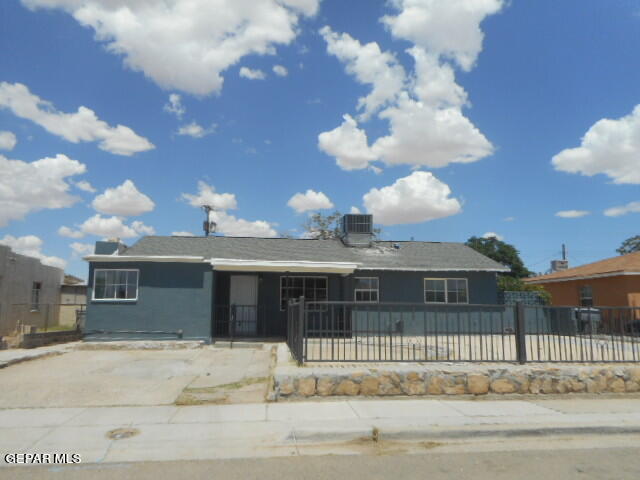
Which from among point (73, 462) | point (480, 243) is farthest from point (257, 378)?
point (480, 243)

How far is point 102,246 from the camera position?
14.4 metres

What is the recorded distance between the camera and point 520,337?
26.5 feet

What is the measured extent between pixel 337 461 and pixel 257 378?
416cm

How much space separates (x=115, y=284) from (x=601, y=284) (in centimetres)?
1918

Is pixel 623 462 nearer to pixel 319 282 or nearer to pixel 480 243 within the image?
pixel 319 282

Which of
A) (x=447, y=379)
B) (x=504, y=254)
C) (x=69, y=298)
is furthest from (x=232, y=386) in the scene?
(x=504, y=254)

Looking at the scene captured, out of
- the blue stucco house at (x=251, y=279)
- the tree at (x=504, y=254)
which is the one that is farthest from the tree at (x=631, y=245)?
the blue stucco house at (x=251, y=279)

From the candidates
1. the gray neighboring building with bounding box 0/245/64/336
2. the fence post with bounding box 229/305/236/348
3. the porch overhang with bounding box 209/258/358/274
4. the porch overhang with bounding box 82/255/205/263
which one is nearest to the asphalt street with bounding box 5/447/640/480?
the fence post with bounding box 229/305/236/348

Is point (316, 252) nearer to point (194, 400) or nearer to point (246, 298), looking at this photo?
point (246, 298)

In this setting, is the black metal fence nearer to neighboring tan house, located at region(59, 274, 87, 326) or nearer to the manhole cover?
the manhole cover

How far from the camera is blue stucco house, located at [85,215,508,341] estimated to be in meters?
14.1

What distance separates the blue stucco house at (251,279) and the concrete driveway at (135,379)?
1688 mm

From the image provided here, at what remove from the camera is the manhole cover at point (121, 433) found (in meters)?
5.36

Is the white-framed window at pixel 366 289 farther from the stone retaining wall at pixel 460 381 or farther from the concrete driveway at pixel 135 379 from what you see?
the stone retaining wall at pixel 460 381
